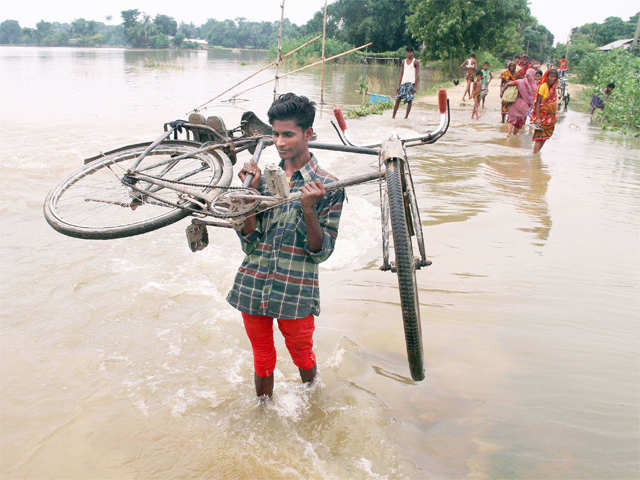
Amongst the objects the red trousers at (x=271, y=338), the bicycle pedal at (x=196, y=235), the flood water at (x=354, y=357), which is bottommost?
the flood water at (x=354, y=357)

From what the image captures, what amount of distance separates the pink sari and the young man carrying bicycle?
8.60m

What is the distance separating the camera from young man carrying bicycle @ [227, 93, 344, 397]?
2098mm

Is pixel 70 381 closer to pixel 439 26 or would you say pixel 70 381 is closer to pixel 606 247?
pixel 606 247

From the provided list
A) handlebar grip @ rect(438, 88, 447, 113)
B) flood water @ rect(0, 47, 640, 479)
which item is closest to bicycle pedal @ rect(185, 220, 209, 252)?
flood water @ rect(0, 47, 640, 479)

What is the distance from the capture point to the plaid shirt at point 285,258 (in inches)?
84.0

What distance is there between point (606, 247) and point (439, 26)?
2895 centimetres

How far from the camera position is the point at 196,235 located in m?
2.15

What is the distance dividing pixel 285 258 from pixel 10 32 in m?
146

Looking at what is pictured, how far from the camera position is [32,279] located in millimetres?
4422

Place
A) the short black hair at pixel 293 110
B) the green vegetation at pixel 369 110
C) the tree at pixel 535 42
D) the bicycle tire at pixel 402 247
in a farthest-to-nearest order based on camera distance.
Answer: the tree at pixel 535 42, the green vegetation at pixel 369 110, the short black hair at pixel 293 110, the bicycle tire at pixel 402 247

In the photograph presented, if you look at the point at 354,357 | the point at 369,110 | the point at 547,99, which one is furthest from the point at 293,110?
the point at 369,110

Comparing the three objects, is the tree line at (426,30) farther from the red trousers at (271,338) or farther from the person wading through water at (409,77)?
the red trousers at (271,338)

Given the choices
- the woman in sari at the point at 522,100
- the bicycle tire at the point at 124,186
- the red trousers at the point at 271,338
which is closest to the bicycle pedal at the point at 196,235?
the bicycle tire at the point at 124,186

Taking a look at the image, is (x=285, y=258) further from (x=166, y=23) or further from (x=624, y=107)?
(x=166, y=23)
